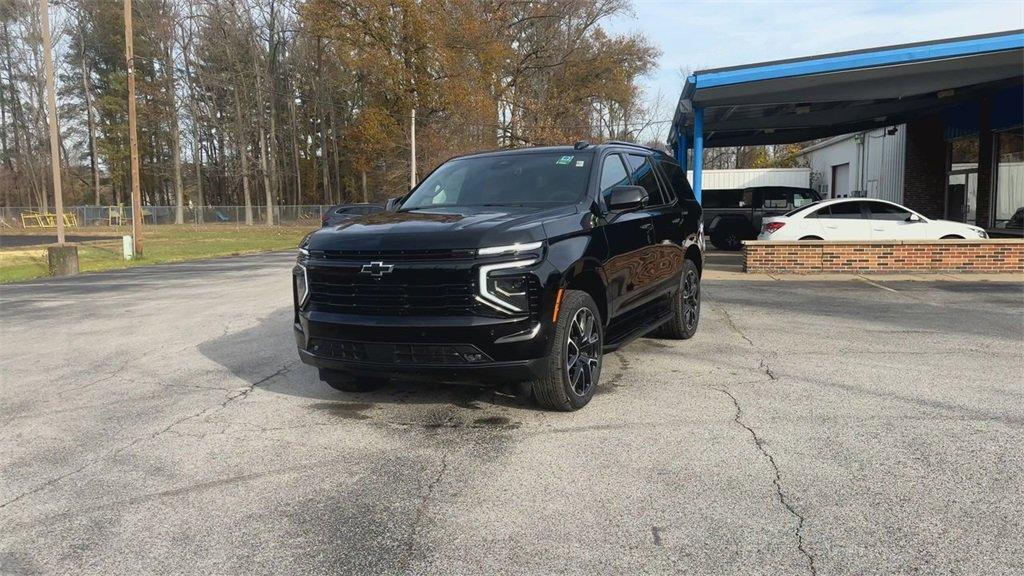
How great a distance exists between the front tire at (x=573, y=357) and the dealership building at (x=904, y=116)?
9.62 metres

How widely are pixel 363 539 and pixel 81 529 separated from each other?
4.47 ft

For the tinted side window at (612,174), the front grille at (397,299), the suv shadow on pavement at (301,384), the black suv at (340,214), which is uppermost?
the tinted side window at (612,174)

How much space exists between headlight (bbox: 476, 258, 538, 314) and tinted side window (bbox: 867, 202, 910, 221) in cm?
1313

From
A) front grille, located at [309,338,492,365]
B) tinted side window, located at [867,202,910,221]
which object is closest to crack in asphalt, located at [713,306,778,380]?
front grille, located at [309,338,492,365]

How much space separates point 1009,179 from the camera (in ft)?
58.1

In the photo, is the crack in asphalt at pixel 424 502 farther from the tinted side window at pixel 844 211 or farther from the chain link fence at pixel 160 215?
the chain link fence at pixel 160 215

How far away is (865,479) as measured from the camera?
3.75m

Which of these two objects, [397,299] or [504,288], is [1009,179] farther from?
[397,299]

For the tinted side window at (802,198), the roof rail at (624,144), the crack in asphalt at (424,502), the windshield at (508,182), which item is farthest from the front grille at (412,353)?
the tinted side window at (802,198)

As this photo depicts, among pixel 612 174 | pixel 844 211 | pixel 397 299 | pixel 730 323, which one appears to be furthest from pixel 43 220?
pixel 397 299

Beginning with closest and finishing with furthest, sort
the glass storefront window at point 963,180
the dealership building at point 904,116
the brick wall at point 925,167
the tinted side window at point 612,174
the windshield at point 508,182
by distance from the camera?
the windshield at point 508,182 → the tinted side window at point 612,174 → the dealership building at point 904,116 → the glass storefront window at point 963,180 → the brick wall at point 925,167

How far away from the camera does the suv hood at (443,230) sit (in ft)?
14.5

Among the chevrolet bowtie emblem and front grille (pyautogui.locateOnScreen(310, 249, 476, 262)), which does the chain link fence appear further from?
the chevrolet bowtie emblem

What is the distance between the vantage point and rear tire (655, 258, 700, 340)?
7.20m
